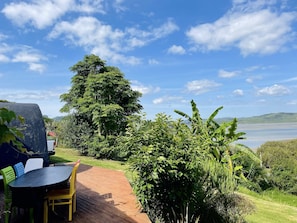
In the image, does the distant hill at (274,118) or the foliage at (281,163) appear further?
the distant hill at (274,118)

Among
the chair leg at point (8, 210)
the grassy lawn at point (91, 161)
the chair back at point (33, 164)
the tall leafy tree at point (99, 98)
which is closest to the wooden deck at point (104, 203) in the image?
the chair leg at point (8, 210)

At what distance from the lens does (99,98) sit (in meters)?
14.5

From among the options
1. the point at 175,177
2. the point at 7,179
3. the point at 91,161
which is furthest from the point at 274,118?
the point at 7,179

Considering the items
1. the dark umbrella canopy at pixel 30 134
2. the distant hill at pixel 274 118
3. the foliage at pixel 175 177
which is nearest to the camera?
the foliage at pixel 175 177

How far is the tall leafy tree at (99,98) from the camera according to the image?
14.1m

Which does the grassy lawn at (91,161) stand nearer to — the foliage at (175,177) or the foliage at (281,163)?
the foliage at (175,177)

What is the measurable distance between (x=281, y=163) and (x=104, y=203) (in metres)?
22.5

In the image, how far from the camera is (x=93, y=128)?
15.4 metres

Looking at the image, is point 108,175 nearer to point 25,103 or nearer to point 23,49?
point 25,103

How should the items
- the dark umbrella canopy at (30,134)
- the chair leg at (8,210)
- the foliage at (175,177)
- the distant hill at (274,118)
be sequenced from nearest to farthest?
the chair leg at (8,210), the foliage at (175,177), the dark umbrella canopy at (30,134), the distant hill at (274,118)

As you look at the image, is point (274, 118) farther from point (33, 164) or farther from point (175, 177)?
point (33, 164)

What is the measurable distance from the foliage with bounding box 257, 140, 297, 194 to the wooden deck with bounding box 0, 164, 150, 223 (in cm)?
1875

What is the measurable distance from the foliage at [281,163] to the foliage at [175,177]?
19.2m

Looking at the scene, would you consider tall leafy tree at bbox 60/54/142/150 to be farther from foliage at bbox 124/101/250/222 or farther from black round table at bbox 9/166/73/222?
black round table at bbox 9/166/73/222
